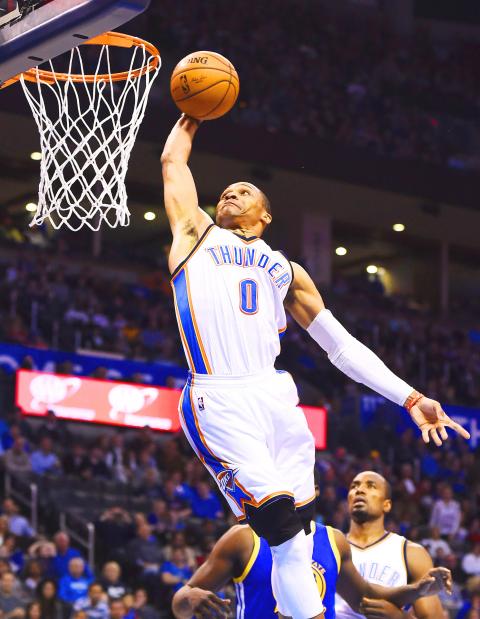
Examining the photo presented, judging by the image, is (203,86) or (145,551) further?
(145,551)

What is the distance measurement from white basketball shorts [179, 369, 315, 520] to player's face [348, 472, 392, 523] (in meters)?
2.08

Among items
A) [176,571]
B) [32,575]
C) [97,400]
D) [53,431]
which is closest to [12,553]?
[32,575]

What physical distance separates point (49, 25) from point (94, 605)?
25.1ft

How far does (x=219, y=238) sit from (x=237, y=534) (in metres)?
1.53

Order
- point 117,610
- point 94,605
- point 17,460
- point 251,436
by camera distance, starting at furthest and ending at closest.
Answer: point 17,460, point 94,605, point 117,610, point 251,436

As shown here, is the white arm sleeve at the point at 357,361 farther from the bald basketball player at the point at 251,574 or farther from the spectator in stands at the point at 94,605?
the spectator in stands at the point at 94,605

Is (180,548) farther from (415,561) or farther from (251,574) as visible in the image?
(251,574)

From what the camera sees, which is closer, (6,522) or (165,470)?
(6,522)

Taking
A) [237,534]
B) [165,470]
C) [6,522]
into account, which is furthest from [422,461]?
[237,534]

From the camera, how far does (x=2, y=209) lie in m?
23.4

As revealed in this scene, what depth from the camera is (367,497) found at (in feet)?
24.3

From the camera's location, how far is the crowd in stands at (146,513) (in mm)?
12281

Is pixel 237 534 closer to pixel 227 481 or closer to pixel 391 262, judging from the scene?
pixel 227 481

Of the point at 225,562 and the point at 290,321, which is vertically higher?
the point at 290,321
